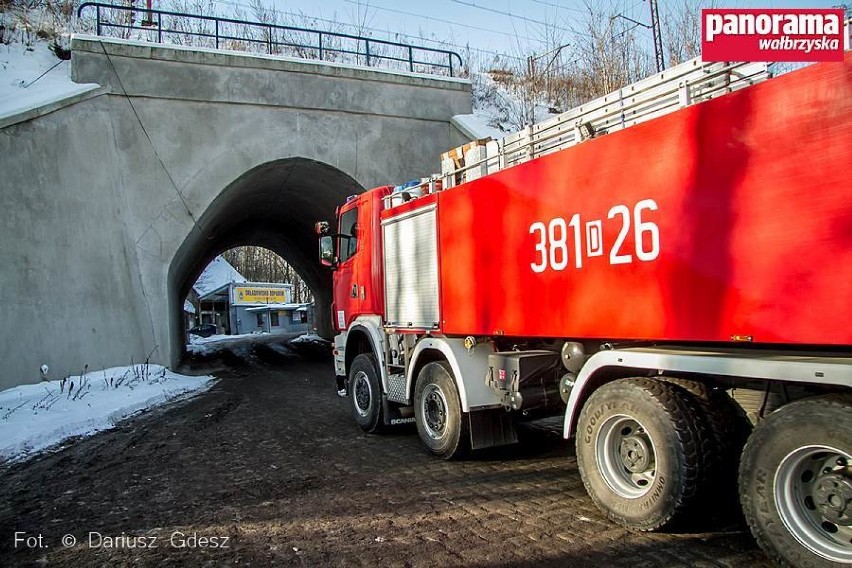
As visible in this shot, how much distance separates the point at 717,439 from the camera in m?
3.63

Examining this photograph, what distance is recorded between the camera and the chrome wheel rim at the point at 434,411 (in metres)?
6.21

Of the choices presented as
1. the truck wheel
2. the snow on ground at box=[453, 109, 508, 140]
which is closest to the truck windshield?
the truck wheel

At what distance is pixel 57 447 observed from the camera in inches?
297

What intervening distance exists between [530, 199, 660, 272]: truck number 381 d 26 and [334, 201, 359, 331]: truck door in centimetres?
415

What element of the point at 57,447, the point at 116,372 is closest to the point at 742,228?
the point at 57,447

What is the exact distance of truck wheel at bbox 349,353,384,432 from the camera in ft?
25.2

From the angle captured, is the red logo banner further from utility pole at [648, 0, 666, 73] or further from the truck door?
utility pole at [648, 0, 666, 73]

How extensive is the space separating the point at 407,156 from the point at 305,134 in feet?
9.88

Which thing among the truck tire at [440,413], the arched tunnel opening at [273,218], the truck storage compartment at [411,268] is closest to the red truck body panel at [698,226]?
the truck tire at [440,413]

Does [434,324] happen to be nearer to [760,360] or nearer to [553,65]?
[760,360]

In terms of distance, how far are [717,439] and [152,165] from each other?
14459 mm

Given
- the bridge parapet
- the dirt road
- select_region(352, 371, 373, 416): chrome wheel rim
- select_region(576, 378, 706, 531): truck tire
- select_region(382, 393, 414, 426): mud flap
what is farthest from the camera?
the bridge parapet

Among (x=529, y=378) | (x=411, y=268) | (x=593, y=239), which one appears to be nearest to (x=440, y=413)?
(x=529, y=378)

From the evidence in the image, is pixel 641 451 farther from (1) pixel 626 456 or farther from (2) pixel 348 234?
(2) pixel 348 234
